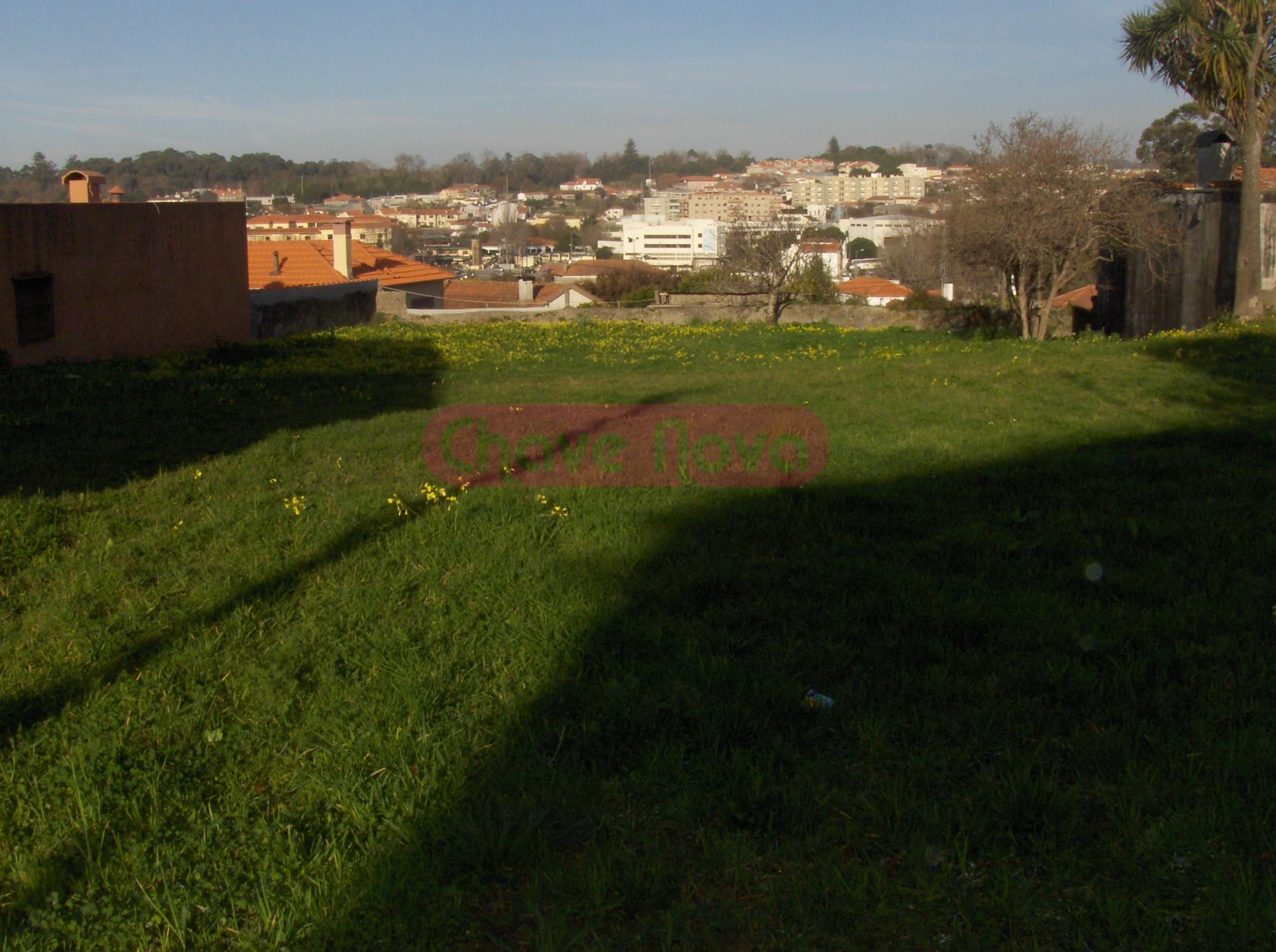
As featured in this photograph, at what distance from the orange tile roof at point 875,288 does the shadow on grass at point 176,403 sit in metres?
29.9

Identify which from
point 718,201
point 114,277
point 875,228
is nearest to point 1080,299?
point 114,277

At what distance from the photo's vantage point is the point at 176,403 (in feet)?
37.3

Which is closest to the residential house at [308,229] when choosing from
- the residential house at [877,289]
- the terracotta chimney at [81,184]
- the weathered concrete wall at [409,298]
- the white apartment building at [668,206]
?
the weathered concrete wall at [409,298]

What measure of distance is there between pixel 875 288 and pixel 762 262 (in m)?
20.1

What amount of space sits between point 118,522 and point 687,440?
4.25m

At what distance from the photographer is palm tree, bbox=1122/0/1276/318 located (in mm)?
16766

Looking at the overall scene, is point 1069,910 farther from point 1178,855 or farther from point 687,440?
point 687,440

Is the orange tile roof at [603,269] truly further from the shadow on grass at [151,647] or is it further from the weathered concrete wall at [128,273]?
the shadow on grass at [151,647]

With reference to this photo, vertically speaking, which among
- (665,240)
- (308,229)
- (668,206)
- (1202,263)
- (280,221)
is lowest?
(1202,263)

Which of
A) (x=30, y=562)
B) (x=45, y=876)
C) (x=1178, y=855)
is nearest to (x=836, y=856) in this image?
(x=1178, y=855)

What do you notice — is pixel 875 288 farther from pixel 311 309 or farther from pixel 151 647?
pixel 151 647

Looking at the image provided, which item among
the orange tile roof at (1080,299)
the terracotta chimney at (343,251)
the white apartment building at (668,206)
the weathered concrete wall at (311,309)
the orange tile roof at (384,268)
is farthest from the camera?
the white apartment building at (668,206)

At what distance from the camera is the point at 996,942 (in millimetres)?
2373

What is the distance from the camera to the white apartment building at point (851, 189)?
13850 cm
